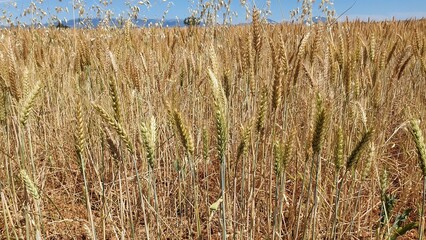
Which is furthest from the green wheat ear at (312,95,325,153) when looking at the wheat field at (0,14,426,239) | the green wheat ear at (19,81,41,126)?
the green wheat ear at (19,81,41,126)

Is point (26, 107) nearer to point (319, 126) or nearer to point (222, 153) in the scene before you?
point (222, 153)

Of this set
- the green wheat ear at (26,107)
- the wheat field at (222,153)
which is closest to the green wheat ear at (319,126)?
the wheat field at (222,153)

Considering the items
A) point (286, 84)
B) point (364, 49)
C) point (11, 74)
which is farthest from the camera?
point (364, 49)

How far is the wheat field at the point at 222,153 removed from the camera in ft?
2.88

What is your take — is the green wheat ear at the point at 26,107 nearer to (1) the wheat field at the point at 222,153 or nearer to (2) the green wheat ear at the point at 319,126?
(1) the wheat field at the point at 222,153

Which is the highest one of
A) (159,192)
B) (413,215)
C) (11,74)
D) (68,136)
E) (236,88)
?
(11,74)

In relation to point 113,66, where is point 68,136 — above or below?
below

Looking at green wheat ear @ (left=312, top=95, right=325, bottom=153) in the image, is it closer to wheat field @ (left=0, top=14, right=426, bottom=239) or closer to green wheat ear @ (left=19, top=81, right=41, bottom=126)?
wheat field @ (left=0, top=14, right=426, bottom=239)

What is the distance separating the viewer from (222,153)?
76cm

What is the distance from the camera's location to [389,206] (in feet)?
3.96

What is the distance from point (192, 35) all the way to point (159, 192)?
1.88 meters

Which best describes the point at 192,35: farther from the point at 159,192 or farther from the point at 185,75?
the point at 159,192

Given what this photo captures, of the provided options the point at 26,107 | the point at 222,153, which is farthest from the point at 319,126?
the point at 26,107

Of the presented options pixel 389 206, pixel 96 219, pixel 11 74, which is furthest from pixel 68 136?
pixel 389 206
